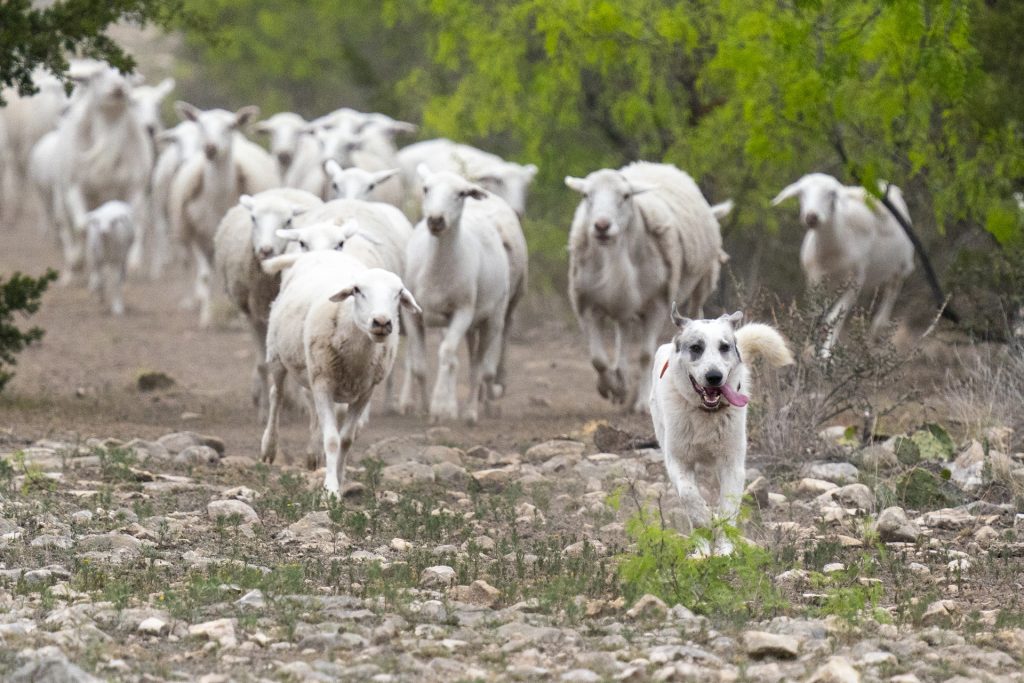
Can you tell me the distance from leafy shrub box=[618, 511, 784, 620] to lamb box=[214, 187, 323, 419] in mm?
5880

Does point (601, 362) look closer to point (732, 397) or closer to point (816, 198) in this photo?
point (816, 198)

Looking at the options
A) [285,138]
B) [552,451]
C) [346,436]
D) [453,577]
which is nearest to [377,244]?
[552,451]

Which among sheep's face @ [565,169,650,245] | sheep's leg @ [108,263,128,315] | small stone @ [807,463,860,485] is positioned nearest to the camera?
small stone @ [807,463,860,485]

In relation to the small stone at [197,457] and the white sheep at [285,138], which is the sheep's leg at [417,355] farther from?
the white sheep at [285,138]

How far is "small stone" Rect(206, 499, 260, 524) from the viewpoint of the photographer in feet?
29.2

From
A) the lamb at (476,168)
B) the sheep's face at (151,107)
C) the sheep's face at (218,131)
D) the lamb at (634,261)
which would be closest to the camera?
the lamb at (634,261)

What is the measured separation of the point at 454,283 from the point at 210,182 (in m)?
5.80

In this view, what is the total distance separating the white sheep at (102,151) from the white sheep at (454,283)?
303 inches

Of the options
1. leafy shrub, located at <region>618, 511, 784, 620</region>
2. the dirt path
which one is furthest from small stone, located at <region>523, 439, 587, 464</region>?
leafy shrub, located at <region>618, 511, 784, 620</region>

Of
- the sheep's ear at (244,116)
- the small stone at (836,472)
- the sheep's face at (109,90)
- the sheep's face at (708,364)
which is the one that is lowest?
the small stone at (836,472)

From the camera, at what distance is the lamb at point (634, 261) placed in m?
13.3

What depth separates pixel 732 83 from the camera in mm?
17141

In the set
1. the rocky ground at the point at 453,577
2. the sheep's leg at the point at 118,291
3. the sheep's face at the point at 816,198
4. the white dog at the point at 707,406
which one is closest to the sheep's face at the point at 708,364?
the white dog at the point at 707,406

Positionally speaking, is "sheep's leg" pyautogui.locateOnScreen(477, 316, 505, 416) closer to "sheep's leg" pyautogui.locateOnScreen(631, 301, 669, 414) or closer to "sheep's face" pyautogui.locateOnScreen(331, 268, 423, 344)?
"sheep's leg" pyautogui.locateOnScreen(631, 301, 669, 414)
